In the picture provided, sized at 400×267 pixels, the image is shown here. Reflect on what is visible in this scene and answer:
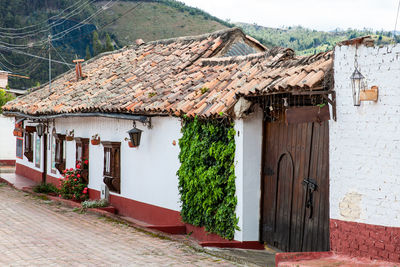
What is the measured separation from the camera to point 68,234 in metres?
10.6

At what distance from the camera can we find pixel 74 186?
1556cm

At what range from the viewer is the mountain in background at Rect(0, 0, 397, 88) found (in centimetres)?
5506

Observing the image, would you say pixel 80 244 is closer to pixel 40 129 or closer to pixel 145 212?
pixel 145 212

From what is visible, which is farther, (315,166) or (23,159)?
(23,159)

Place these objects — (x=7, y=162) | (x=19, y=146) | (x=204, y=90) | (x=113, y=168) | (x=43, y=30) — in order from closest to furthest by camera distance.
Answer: (x=204, y=90) → (x=113, y=168) → (x=19, y=146) → (x=7, y=162) → (x=43, y=30)

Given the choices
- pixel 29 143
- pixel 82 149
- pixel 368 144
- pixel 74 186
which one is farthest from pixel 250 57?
pixel 29 143

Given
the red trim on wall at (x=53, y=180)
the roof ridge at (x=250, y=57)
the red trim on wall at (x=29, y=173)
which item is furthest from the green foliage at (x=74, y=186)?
the roof ridge at (x=250, y=57)

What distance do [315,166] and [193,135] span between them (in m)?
3.04

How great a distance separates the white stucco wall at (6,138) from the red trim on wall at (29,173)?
5.26 meters

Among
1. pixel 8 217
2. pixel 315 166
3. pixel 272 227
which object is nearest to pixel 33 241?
pixel 8 217

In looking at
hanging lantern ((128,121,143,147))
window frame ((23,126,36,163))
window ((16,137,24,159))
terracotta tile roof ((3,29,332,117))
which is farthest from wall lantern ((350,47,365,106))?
window ((16,137,24,159))

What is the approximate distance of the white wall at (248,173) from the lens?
29.7ft

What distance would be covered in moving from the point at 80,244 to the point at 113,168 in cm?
426

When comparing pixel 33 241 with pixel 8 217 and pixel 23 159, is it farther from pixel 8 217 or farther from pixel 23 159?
pixel 23 159
